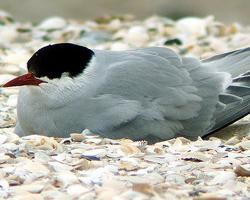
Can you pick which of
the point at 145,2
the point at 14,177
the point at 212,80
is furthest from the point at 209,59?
the point at 145,2

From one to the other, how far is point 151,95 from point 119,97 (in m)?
0.20

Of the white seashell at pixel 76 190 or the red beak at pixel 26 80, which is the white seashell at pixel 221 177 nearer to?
the white seashell at pixel 76 190

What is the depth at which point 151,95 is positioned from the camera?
483 cm

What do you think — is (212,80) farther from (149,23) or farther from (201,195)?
(149,23)

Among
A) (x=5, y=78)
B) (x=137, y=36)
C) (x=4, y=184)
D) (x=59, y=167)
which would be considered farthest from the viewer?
(x=137, y=36)

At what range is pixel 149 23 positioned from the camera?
27.8 ft

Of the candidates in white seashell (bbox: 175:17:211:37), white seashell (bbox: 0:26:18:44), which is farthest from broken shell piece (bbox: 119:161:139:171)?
white seashell (bbox: 175:17:211:37)

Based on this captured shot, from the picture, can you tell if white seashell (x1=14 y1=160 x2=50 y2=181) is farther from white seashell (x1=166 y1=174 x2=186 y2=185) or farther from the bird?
the bird

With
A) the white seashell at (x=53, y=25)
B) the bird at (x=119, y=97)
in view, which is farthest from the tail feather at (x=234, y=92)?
the white seashell at (x=53, y=25)

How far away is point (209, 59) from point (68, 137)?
1.36m

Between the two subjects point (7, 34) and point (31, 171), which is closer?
point (31, 171)

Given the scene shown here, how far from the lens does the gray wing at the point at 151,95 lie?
15.6ft

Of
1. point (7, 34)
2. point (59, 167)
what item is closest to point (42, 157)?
point (59, 167)

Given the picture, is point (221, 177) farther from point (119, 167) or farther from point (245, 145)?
point (245, 145)
